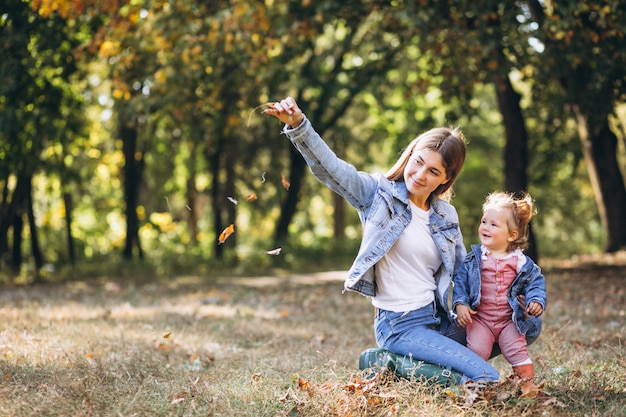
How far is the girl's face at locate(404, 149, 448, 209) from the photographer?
177 inches

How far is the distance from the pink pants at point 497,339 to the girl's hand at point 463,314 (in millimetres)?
118

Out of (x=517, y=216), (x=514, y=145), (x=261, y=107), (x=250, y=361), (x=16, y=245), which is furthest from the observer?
(x=16, y=245)

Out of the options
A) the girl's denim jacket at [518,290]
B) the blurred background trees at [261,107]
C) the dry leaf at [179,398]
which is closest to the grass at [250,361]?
the dry leaf at [179,398]

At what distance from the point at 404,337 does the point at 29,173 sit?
1181 centimetres

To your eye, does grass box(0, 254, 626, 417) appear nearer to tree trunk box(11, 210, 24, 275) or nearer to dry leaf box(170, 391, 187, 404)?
dry leaf box(170, 391, 187, 404)

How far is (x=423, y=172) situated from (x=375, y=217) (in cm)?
42

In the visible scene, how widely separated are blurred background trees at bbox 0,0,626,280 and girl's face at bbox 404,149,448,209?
3.03 feet

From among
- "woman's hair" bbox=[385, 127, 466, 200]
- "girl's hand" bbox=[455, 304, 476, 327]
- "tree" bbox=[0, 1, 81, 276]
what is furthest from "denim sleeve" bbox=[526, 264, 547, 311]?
"tree" bbox=[0, 1, 81, 276]

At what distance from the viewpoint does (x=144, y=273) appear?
18562 millimetres

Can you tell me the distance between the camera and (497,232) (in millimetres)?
4570

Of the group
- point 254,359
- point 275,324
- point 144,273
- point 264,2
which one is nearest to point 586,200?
point 144,273

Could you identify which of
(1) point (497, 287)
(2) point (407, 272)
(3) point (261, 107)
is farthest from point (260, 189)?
(1) point (497, 287)

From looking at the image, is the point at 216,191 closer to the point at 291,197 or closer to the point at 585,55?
the point at 291,197

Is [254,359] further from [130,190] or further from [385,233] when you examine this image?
[130,190]
